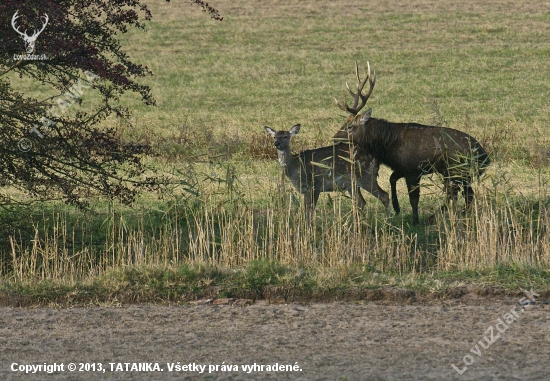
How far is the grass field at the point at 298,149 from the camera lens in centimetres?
957

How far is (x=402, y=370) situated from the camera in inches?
264

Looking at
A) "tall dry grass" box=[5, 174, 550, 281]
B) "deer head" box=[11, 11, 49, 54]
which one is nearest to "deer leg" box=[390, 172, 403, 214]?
"tall dry grass" box=[5, 174, 550, 281]

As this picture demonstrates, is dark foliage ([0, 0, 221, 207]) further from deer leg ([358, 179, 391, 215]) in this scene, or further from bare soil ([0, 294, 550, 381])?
deer leg ([358, 179, 391, 215])

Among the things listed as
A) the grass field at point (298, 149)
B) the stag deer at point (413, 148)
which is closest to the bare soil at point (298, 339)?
the grass field at point (298, 149)

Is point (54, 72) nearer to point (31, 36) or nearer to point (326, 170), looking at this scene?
point (31, 36)

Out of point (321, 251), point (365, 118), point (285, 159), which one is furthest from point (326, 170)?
point (321, 251)

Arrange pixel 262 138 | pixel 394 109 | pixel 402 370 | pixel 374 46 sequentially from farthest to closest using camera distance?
1. pixel 374 46
2. pixel 394 109
3. pixel 262 138
4. pixel 402 370

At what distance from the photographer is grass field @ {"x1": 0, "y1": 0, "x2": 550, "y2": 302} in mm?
9570

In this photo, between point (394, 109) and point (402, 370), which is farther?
point (394, 109)

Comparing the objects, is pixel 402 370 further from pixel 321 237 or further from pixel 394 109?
pixel 394 109

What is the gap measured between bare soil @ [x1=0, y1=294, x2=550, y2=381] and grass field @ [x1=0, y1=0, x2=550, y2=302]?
61 cm

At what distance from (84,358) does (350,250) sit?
3734mm

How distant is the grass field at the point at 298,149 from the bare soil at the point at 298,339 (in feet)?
2.01

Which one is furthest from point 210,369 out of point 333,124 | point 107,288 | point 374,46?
point 374,46
